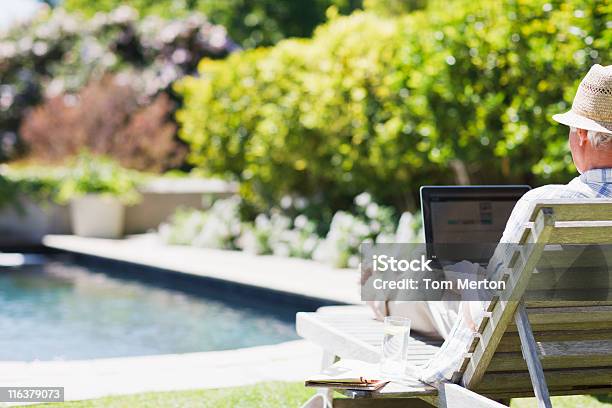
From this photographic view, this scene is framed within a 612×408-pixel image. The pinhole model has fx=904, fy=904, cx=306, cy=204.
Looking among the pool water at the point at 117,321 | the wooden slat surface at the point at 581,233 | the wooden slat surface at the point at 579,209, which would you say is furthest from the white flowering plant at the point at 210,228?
Answer: the wooden slat surface at the point at 579,209

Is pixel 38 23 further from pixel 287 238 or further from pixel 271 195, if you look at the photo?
pixel 287 238

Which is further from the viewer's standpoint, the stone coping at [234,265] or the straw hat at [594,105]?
the stone coping at [234,265]

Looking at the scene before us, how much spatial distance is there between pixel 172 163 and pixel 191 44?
8.74 feet

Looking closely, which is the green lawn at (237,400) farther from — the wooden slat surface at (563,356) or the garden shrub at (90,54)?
the garden shrub at (90,54)

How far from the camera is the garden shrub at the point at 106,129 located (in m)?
17.8

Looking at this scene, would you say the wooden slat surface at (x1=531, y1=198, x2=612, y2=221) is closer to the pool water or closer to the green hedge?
the green hedge

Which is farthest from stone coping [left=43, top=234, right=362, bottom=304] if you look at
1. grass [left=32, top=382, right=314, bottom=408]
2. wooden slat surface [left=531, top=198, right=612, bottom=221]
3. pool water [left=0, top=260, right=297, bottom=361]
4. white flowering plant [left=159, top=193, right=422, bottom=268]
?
wooden slat surface [left=531, top=198, right=612, bottom=221]

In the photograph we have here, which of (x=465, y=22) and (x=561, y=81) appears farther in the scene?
(x=465, y=22)

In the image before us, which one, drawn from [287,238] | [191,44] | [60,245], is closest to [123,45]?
[191,44]

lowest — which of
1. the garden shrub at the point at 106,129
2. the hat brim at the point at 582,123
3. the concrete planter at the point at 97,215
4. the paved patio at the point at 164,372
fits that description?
the paved patio at the point at 164,372

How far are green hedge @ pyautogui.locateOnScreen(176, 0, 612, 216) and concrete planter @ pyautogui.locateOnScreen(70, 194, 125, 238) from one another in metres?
1.71

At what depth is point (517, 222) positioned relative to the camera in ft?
8.36

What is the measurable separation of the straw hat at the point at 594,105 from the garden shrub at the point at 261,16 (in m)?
→ 21.2

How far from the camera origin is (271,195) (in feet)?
41.1
